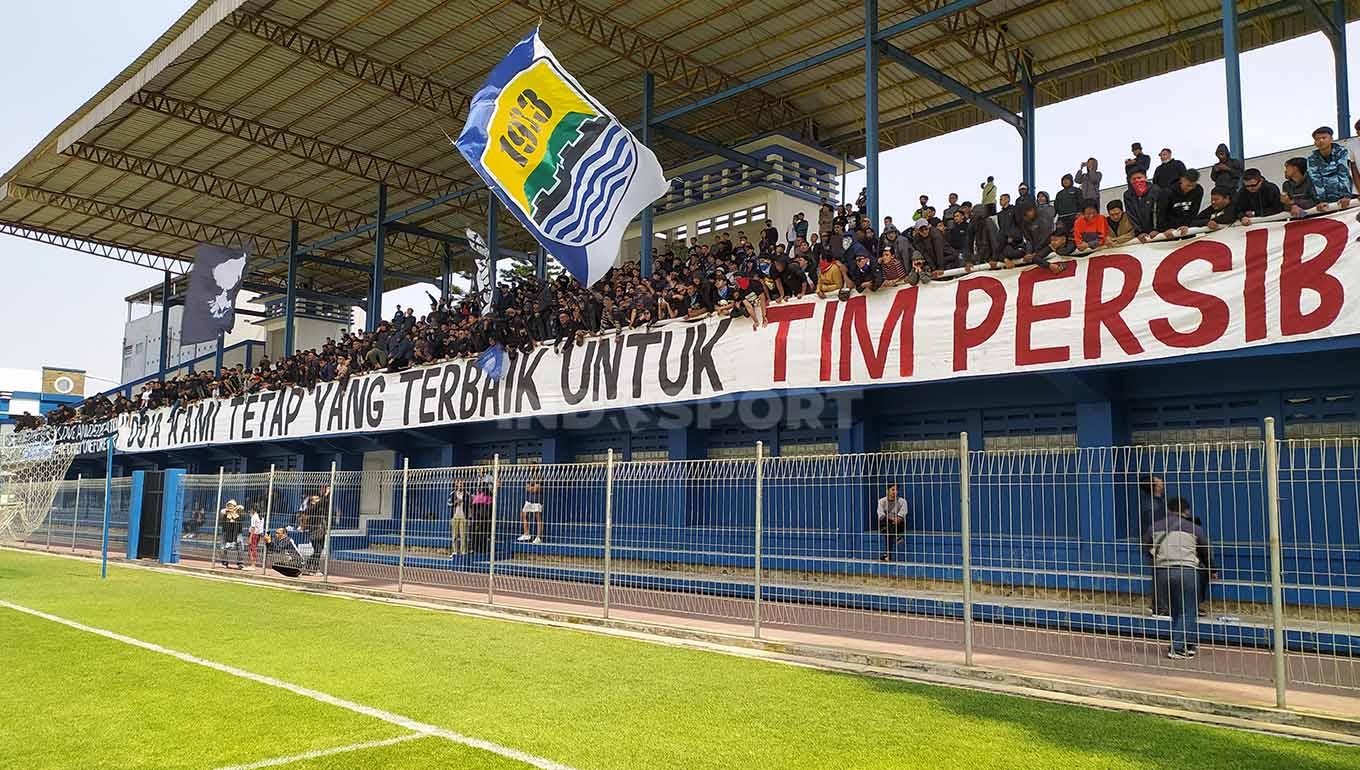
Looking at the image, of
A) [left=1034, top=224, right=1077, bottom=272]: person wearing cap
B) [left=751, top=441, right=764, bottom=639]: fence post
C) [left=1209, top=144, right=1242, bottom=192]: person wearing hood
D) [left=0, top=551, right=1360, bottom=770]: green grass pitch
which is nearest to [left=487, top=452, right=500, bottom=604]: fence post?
[left=0, top=551, right=1360, bottom=770]: green grass pitch

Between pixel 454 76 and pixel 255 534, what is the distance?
11005mm

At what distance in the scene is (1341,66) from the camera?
1583 centimetres

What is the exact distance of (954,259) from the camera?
12344 millimetres

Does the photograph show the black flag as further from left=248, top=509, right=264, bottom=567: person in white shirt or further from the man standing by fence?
the man standing by fence

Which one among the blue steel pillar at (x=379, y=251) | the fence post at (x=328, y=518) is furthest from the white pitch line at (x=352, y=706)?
the blue steel pillar at (x=379, y=251)

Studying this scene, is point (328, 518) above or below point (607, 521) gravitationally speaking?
below

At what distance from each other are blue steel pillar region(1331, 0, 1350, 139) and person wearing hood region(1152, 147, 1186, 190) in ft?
20.5

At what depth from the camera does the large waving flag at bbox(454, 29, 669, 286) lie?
14.9 metres

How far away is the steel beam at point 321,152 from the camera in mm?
23672

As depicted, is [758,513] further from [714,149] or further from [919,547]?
[714,149]

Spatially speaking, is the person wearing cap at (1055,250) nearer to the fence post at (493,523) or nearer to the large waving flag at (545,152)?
the large waving flag at (545,152)

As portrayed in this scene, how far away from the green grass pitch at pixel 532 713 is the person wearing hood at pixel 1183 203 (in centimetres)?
582

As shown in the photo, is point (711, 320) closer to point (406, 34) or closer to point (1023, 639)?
point (1023, 639)

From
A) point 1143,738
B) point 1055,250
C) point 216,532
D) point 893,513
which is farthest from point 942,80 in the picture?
point 216,532
